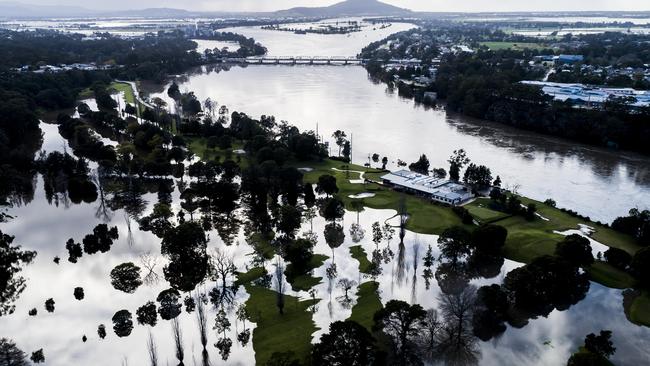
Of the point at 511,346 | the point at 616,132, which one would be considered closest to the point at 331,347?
the point at 511,346

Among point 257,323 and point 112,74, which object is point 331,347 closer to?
point 257,323

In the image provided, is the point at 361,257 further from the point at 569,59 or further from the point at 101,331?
the point at 569,59

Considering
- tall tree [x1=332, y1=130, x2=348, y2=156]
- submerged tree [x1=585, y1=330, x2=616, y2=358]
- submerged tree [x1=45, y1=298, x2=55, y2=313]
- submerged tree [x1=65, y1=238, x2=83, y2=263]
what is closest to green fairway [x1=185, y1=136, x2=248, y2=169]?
tall tree [x1=332, y1=130, x2=348, y2=156]

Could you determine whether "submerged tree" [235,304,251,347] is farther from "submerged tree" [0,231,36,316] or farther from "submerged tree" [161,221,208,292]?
"submerged tree" [0,231,36,316]

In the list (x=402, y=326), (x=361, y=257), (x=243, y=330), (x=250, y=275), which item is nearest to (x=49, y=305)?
(x=250, y=275)

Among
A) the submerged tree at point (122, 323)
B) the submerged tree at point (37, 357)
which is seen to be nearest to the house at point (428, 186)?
the submerged tree at point (122, 323)

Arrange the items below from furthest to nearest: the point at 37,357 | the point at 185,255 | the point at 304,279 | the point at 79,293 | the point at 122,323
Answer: the point at 185,255 → the point at 304,279 → the point at 79,293 → the point at 122,323 → the point at 37,357

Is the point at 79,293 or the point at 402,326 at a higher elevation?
the point at 402,326

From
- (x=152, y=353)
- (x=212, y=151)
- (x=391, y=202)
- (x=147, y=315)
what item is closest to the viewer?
(x=152, y=353)
